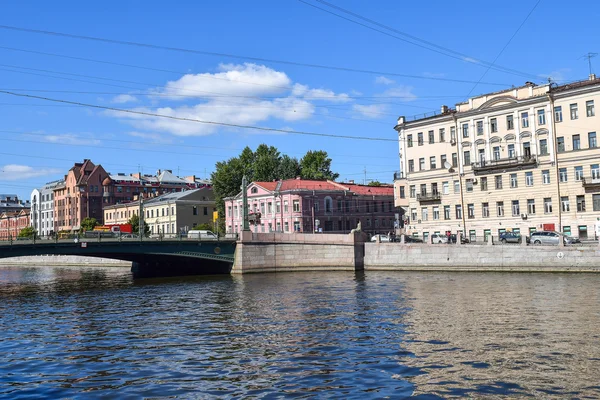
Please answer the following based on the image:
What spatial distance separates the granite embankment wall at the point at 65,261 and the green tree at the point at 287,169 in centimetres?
3629

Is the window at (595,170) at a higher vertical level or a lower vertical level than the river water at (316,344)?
higher

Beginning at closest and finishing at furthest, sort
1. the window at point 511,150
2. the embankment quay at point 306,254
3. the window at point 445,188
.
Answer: the embankment quay at point 306,254 < the window at point 511,150 < the window at point 445,188

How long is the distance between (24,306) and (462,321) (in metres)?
25.8

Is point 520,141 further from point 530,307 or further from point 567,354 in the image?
point 567,354

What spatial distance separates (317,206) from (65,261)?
124 feet

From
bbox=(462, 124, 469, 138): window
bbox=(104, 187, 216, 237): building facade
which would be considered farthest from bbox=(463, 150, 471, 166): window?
bbox=(104, 187, 216, 237): building facade

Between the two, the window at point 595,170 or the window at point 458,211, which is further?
the window at point 458,211

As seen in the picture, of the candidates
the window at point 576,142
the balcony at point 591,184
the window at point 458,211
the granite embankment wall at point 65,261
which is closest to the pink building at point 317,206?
the granite embankment wall at point 65,261

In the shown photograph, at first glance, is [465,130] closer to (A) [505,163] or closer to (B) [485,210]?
(A) [505,163]

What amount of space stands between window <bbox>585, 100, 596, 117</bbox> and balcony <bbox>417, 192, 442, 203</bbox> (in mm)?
17232

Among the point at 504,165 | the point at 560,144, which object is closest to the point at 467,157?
the point at 504,165

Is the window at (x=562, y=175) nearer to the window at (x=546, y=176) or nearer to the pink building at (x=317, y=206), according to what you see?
the window at (x=546, y=176)

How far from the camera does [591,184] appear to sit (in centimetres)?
5528

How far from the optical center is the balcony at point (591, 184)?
55.1 metres
